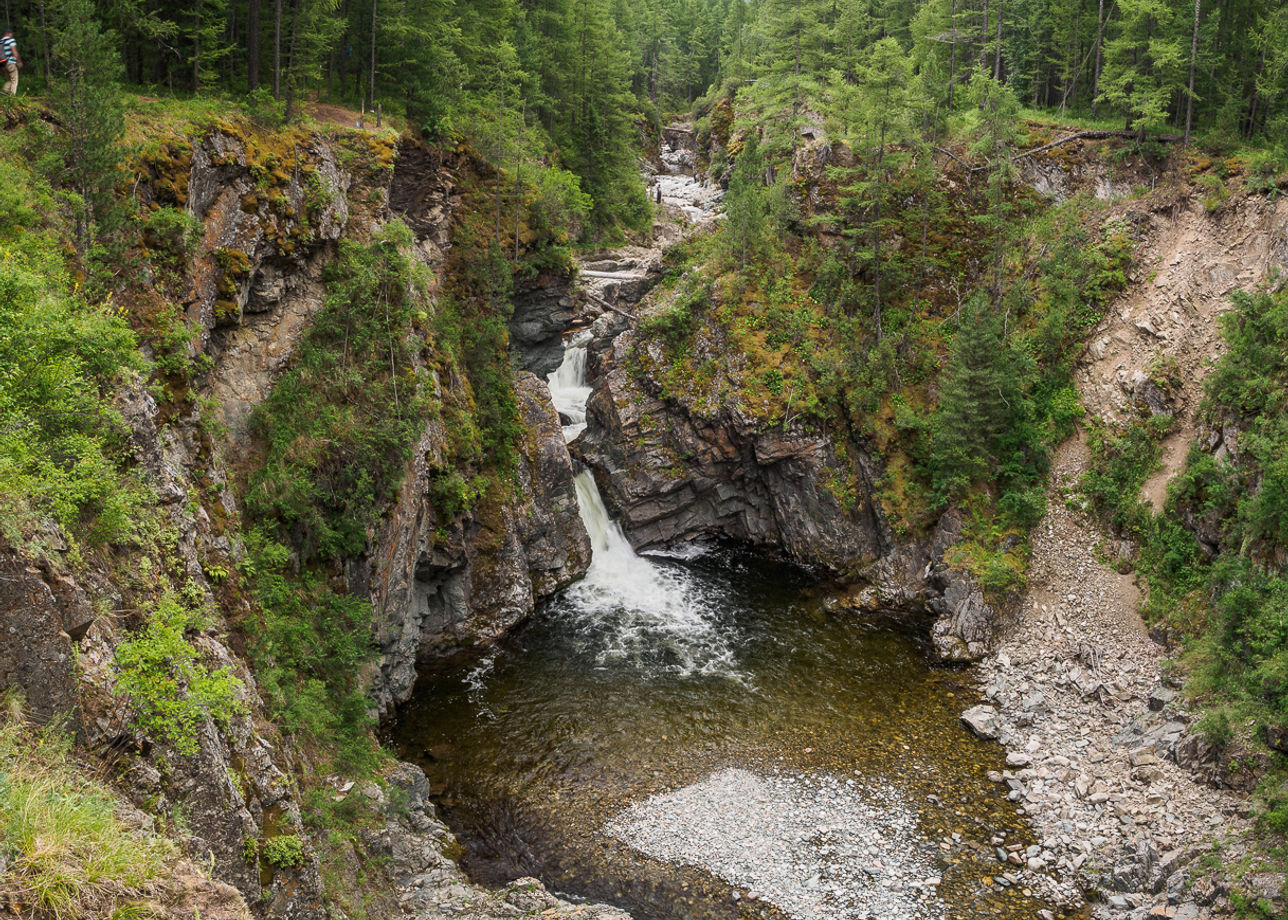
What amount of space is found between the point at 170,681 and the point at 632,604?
738 inches

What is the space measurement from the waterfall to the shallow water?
9 centimetres

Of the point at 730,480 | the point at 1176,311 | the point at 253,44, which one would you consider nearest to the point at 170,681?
the point at 253,44

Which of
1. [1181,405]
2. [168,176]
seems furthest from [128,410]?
[1181,405]

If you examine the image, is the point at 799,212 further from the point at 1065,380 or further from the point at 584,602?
the point at 584,602

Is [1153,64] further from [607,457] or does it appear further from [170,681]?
[170,681]

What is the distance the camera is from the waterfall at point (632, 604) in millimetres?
22469

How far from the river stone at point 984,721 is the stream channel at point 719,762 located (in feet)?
1.11

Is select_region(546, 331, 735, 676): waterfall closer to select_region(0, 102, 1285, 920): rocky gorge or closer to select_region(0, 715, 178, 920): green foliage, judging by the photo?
select_region(0, 102, 1285, 920): rocky gorge

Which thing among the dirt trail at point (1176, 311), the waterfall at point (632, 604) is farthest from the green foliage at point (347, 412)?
the dirt trail at point (1176, 311)

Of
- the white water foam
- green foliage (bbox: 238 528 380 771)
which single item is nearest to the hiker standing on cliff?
green foliage (bbox: 238 528 380 771)

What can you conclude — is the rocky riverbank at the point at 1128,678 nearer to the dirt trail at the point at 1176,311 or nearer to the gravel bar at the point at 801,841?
the dirt trail at the point at 1176,311

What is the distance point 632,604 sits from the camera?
2545 centimetres

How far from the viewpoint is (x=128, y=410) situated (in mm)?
9508

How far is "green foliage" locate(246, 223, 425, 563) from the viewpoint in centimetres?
1625
